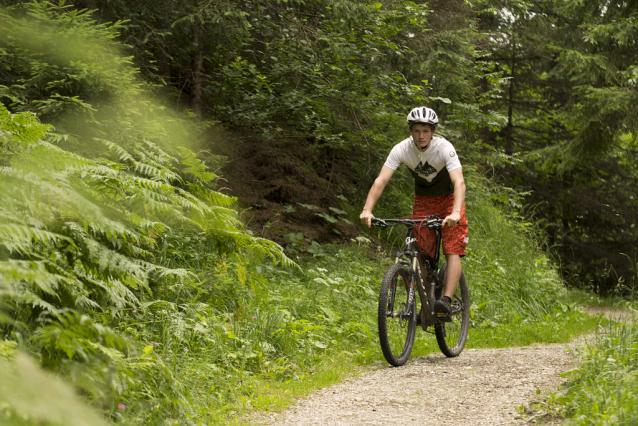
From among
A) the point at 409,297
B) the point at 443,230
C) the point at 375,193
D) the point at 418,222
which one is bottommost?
the point at 409,297

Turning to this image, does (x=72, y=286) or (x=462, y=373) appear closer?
(x=72, y=286)

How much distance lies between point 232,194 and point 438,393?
5.32 m

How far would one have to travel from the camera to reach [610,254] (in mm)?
16250

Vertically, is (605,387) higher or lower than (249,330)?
higher

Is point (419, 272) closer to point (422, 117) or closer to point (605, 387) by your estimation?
point (422, 117)

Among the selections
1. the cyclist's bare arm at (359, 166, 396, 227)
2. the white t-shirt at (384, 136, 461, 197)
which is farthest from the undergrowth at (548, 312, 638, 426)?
the cyclist's bare arm at (359, 166, 396, 227)

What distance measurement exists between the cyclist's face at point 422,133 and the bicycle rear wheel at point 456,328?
1.30 m

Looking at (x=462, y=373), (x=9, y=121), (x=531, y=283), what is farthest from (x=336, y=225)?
(x=9, y=121)

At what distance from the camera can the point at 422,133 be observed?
197 inches

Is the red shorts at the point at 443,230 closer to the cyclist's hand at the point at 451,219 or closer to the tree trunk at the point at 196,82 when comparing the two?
the cyclist's hand at the point at 451,219

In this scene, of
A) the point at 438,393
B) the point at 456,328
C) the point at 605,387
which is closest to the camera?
the point at 605,387

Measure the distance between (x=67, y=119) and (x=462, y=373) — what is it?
424 centimetres

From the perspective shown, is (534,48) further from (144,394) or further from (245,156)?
(144,394)

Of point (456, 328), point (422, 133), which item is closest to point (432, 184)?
point (422, 133)
